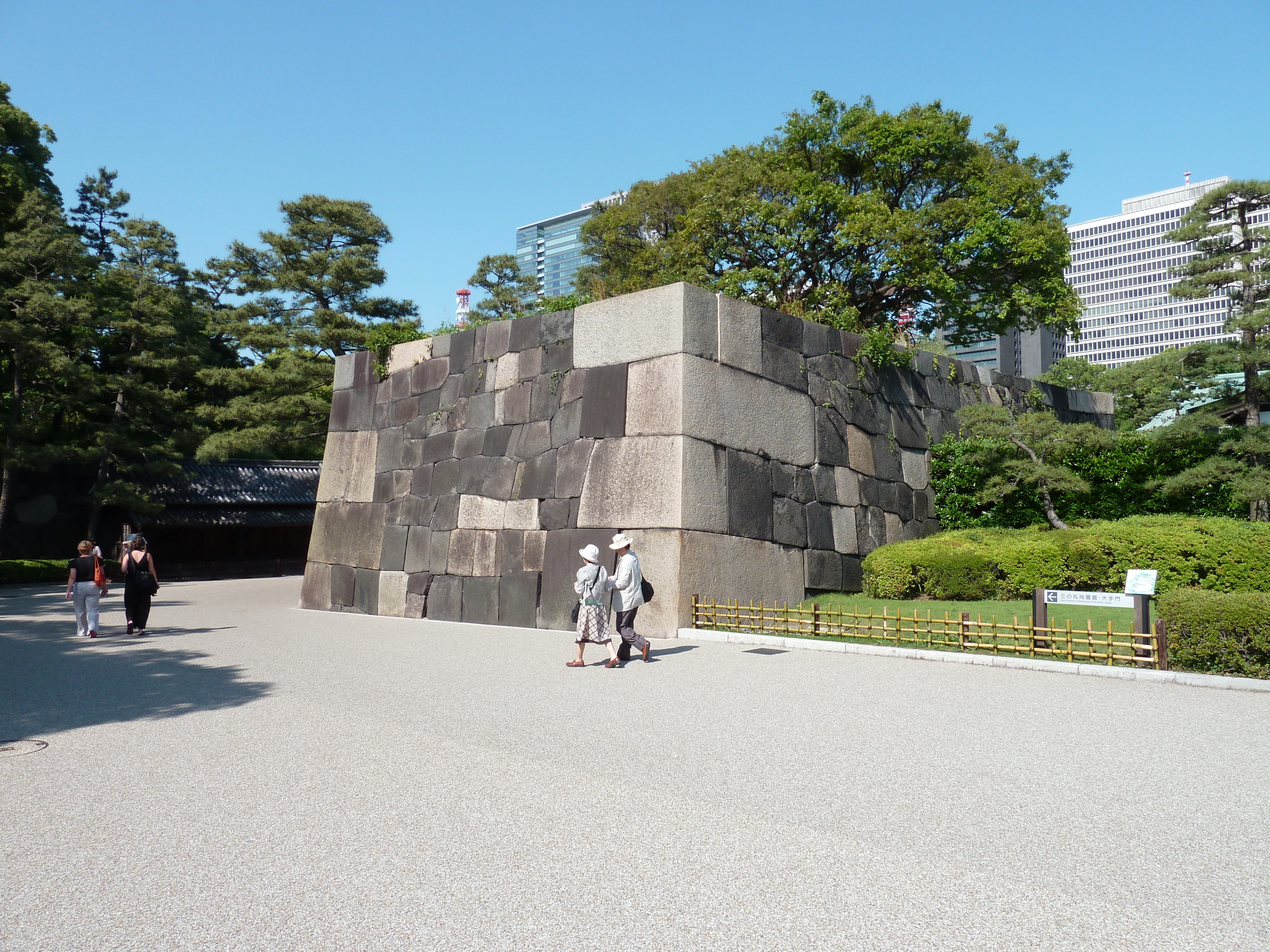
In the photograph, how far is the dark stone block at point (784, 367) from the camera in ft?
50.2

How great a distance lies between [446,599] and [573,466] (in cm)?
428

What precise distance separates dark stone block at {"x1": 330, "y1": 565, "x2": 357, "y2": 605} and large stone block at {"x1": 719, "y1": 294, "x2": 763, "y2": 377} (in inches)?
399

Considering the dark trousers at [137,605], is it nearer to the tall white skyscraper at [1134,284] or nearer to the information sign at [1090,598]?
the information sign at [1090,598]

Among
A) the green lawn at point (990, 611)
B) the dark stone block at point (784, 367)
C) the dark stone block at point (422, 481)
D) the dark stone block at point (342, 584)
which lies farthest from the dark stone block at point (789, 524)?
the dark stone block at point (342, 584)

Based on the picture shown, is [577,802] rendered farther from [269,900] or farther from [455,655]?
[455,655]

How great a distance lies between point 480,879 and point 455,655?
774cm

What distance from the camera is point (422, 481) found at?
1850cm

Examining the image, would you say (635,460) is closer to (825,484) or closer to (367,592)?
(825,484)

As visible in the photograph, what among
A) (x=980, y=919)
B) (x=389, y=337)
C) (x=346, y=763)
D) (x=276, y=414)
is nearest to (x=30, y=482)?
(x=276, y=414)

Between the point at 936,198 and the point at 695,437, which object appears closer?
the point at 695,437

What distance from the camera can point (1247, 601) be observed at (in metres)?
8.56

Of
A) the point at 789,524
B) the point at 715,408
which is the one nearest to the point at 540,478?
the point at 715,408

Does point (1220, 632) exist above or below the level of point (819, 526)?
below

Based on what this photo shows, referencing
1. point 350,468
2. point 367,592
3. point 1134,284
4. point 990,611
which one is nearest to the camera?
point 990,611
